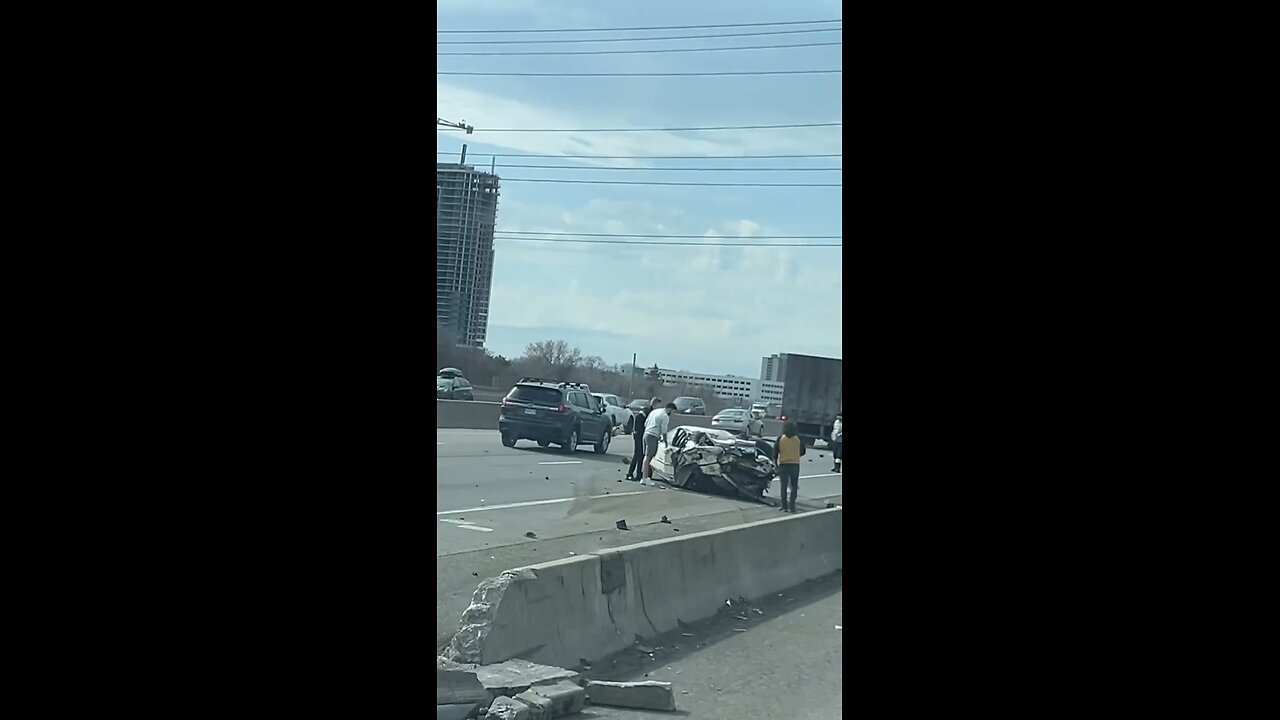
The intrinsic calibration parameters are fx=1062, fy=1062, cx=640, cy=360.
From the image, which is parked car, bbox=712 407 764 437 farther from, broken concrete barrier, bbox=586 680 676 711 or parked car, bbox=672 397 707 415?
broken concrete barrier, bbox=586 680 676 711

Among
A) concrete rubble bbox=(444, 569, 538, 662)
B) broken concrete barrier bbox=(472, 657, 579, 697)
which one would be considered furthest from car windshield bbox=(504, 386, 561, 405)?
broken concrete barrier bbox=(472, 657, 579, 697)

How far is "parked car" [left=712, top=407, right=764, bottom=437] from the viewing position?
24.4m

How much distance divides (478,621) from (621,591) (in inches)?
54.3

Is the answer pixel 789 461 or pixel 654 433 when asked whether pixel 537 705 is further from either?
pixel 654 433

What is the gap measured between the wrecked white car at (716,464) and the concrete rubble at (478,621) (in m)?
8.35

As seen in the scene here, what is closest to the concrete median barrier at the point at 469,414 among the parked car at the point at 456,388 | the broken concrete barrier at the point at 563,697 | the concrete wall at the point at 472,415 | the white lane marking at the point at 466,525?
the concrete wall at the point at 472,415

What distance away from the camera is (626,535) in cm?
1055

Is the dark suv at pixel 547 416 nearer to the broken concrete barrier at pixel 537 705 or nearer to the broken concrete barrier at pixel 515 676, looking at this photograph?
the broken concrete barrier at pixel 515 676

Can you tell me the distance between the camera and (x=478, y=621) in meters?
6.07

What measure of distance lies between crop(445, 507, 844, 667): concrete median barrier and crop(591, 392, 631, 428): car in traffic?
10.8 m

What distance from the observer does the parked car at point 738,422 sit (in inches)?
961

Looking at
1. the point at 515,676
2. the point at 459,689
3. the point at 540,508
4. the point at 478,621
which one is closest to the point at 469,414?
the point at 540,508
